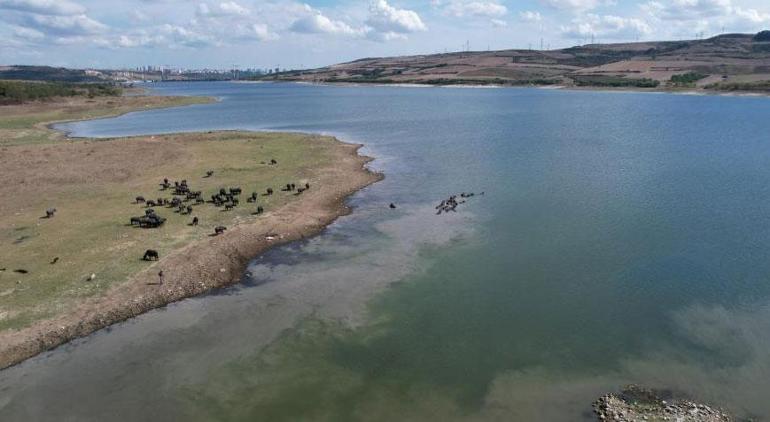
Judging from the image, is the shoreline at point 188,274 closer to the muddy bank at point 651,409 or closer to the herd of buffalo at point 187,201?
the herd of buffalo at point 187,201

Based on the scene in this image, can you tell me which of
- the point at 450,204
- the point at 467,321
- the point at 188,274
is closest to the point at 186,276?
the point at 188,274

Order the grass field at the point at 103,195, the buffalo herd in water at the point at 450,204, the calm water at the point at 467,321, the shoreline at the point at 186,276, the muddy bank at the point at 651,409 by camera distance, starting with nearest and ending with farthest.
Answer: the muddy bank at the point at 651,409, the calm water at the point at 467,321, the shoreline at the point at 186,276, the grass field at the point at 103,195, the buffalo herd in water at the point at 450,204

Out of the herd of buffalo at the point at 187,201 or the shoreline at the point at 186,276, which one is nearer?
the shoreline at the point at 186,276

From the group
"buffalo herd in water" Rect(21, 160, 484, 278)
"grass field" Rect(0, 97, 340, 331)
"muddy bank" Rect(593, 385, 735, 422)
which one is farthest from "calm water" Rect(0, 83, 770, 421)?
"grass field" Rect(0, 97, 340, 331)

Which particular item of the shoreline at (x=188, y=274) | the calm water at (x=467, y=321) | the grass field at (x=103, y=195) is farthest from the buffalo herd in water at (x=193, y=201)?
the shoreline at (x=188, y=274)

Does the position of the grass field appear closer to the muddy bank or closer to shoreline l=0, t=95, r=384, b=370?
shoreline l=0, t=95, r=384, b=370

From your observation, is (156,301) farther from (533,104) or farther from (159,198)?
(533,104)
